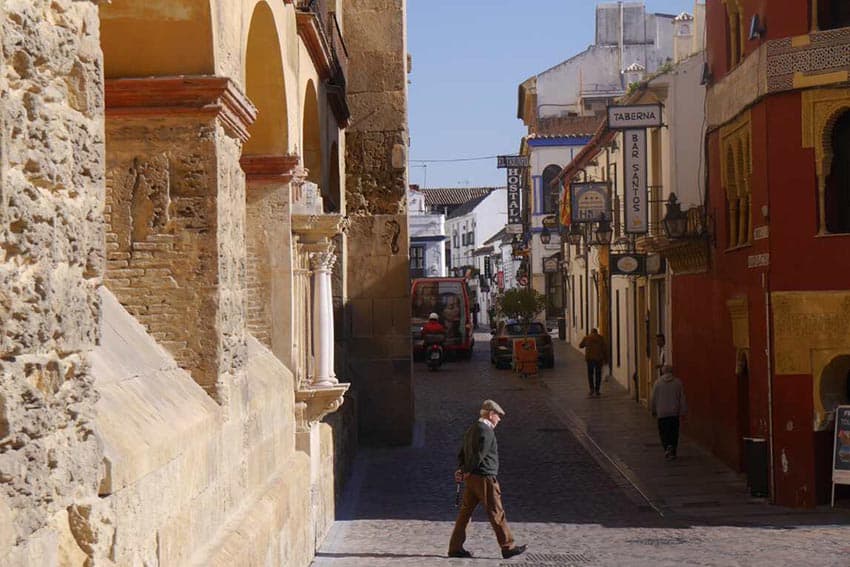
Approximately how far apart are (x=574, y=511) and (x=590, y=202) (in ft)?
43.6

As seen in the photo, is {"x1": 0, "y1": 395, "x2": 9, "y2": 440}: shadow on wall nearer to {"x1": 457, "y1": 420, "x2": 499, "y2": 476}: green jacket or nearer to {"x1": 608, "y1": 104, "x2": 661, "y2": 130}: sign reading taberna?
{"x1": 457, "y1": 420, "x2": 499, "y2": 476}: green jacket

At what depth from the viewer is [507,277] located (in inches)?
3000

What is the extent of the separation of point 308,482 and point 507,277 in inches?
2535

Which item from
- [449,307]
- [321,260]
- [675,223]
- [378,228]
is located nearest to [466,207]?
[449,307]

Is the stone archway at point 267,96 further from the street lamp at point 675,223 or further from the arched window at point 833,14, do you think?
the street lamp at point 675,223

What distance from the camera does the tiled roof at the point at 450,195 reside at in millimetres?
108938

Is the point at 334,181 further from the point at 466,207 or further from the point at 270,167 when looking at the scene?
the point at 466,207

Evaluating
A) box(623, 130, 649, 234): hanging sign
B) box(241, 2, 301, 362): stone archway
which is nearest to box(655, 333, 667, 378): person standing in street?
box(623, 130, 649, 234): hanging sign

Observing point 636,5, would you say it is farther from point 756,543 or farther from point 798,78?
point 756,543

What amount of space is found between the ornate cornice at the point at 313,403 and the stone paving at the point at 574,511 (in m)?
1.27

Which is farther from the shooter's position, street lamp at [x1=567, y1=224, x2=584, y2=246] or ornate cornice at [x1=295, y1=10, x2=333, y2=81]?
street lamp at [x1=567, y1=224, x2=584, y2=246]

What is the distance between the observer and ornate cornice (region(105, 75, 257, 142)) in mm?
7773

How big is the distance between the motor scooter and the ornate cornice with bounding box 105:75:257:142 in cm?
3238

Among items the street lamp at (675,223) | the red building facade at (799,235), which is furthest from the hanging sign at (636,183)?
the red building facade at (799,235)
